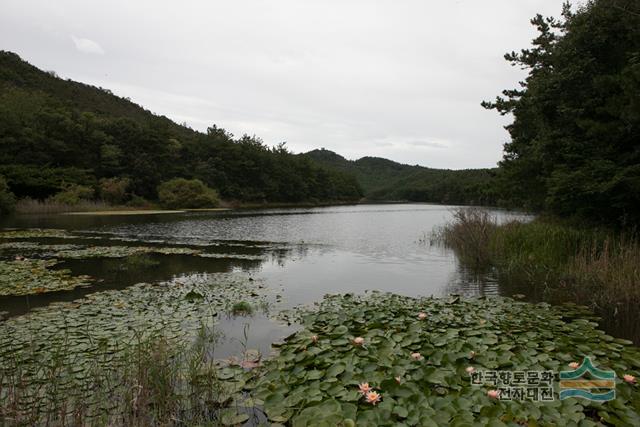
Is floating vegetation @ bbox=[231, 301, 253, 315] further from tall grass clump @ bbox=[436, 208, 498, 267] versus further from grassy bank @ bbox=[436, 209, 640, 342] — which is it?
tall grass clump @ bbox=[436, 208, 498, 267]

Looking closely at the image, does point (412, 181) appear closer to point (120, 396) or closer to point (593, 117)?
point (593, 117)

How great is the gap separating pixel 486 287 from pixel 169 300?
687cm

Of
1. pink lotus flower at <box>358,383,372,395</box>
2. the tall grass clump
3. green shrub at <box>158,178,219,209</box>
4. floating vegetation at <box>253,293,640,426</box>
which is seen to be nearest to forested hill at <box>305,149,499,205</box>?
green shrub at <box>158,178,219,209</box>

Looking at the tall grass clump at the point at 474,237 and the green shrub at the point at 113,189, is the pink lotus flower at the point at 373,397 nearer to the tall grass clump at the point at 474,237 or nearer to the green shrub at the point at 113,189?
the tall grass clump at the point at 474,237

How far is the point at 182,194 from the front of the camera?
148 feet

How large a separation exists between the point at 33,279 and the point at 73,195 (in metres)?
31.9

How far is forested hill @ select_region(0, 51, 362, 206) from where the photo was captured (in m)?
38.0

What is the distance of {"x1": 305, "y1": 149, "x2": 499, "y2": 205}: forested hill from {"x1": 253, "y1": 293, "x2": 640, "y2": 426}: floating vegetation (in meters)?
40.7

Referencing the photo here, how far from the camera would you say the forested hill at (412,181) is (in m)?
81.6

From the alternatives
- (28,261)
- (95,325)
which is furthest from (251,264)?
(95,325)

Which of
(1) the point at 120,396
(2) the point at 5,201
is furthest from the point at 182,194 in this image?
(1) the point at 120,396

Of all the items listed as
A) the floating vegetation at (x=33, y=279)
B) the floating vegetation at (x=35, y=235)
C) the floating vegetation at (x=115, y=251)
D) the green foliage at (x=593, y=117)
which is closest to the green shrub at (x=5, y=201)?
the floating vegetation at (x=35, y=235)

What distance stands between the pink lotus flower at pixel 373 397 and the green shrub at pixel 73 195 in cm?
3954

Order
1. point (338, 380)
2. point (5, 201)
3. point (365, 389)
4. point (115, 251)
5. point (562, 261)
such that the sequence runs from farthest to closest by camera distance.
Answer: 1. point (5, 201)
2. point (115, 251)
3. point (562, 261)
4. point (338, 380)
5. point (365, 389)
